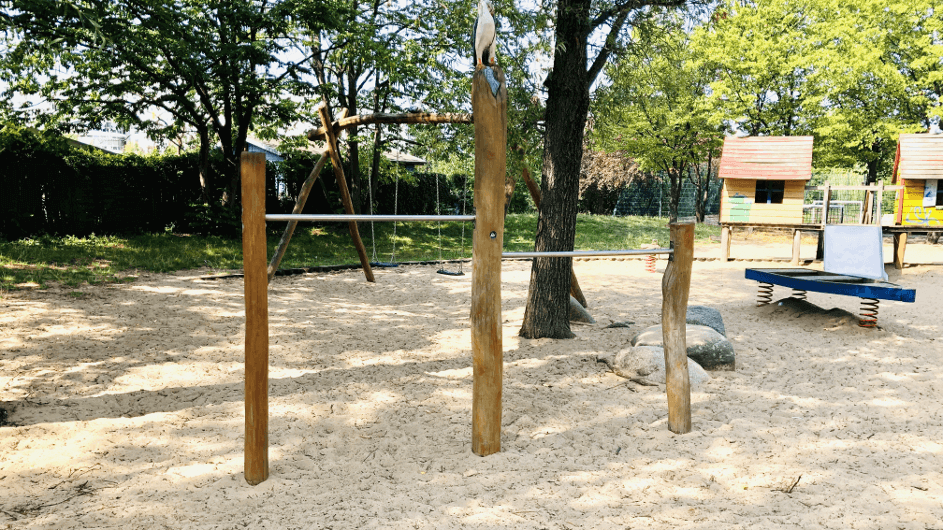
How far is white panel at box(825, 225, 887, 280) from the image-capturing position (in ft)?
28.1

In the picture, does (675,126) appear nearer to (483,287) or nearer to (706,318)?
(706,318)

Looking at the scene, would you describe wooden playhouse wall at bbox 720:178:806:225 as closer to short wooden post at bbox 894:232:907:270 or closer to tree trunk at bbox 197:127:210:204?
short wooden post at bbox 894:232:907:270

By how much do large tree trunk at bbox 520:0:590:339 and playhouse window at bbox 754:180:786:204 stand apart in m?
11.1

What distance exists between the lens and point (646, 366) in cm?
511

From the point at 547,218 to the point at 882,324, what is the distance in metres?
4.60

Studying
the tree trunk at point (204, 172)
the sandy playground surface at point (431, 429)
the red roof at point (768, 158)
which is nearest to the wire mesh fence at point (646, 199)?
the red roof at point (768, 158)

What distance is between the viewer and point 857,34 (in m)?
19.1

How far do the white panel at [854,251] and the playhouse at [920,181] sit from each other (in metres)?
6.70

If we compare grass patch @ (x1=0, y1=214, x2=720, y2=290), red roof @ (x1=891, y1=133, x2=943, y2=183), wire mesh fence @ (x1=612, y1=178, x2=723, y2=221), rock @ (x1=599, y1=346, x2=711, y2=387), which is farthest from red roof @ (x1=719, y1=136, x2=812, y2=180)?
wire mesh fence @ (x1=612, y1=178, x2=723, y2=221)

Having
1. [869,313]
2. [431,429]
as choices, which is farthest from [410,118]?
[869,313]

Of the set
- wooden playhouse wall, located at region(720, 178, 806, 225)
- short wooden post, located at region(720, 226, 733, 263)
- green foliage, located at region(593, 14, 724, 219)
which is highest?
A: green foliage, located at region(593, 14, 724, 219)

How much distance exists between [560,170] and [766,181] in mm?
11375

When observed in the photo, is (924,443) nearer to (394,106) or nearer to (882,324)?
(882,324)

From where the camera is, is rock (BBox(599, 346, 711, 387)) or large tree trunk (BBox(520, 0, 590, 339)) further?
large tree trunk (BBox(520, 0, 590, 339))
